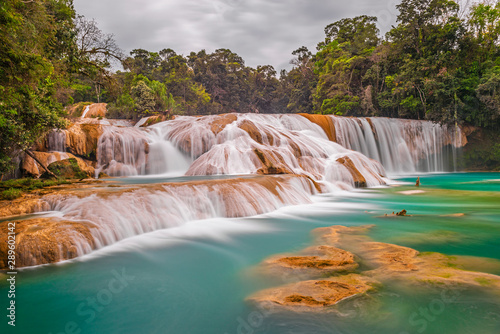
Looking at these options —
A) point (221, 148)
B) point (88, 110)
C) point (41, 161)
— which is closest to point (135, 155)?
point (41, 161)

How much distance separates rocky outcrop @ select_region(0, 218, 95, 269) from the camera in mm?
4153

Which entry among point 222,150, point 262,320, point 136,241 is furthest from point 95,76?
point 262,320

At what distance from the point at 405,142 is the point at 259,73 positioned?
36.5 m

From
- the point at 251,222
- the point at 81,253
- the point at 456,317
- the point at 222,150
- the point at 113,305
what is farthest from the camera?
the point at 222,150

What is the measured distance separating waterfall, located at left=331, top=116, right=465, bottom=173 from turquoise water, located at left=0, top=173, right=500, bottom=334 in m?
15.6

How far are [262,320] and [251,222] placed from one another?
4.10 meters

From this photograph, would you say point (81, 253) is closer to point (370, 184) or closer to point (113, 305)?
point (113, 305)

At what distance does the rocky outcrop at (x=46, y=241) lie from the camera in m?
4.15

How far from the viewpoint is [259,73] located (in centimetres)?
5478

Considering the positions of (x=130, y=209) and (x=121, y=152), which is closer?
(x=130, y=209)

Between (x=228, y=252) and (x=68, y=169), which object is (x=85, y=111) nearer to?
(x=68, y=169)

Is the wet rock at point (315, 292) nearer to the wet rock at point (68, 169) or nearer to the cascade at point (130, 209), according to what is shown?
the cascade at point (130, 209)

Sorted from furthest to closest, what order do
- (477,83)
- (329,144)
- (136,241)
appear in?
(477,83), (329,144), (136,241)

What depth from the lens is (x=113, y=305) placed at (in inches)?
130
